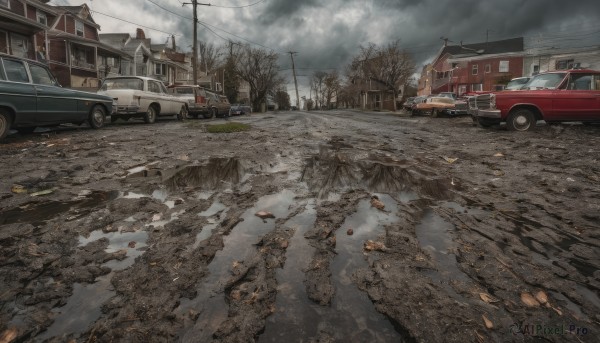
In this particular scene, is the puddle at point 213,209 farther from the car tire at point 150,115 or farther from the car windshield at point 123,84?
the car tire at point 150,115

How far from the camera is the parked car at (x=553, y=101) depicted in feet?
34.6

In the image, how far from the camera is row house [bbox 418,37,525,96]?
4556 cm

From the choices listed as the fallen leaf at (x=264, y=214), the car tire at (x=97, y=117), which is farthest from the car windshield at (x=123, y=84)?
the fallen leaf at (x=264, y=214)

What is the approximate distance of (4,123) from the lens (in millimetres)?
7391

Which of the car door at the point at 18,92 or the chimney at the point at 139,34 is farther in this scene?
the chimney at the point at 139,34

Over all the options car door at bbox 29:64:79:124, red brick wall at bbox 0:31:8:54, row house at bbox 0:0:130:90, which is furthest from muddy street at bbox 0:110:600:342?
row house at bbox 0:0:130:90

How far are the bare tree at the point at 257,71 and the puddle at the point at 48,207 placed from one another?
179ft

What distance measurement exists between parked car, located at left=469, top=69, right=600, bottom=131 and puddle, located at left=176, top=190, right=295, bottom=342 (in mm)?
10181

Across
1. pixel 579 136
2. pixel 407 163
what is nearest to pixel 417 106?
pixel 579 136

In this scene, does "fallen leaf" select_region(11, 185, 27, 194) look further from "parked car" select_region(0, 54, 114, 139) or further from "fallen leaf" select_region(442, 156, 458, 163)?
"fallen leaf" select_region(442, 156, 458, 163)

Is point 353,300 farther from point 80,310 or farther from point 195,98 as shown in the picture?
point 195,98

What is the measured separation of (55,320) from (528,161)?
6.70 m

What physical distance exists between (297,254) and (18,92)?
8.45 meters

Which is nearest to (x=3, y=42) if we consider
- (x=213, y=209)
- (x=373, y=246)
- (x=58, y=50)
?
(x=58, y=50)
